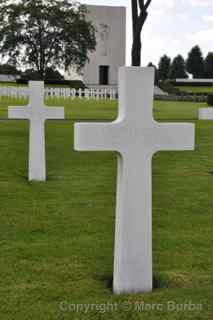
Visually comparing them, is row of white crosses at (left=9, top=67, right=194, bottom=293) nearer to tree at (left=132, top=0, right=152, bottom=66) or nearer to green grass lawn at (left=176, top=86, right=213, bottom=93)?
tree at (left=132, top=0, right=152, bottom=66)

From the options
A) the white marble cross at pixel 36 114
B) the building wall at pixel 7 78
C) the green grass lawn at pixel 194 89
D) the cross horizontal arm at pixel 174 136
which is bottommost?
the green grass lawn at pixel 194 89

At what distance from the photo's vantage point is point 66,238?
504 centimetres

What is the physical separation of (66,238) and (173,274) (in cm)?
118

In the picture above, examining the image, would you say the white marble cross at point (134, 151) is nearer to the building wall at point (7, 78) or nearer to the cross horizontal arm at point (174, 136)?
the cross horizontal arm at point (174, 136)

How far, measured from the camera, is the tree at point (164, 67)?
272 ft

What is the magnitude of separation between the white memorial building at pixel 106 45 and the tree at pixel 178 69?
2195 centimetres

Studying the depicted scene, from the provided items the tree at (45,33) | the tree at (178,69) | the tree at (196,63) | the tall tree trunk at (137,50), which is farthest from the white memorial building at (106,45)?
the tall tree trunk at (137,50)

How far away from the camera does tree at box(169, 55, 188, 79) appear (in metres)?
81.9

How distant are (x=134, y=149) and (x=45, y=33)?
49.5 m

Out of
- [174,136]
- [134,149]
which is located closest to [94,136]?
[134,149]

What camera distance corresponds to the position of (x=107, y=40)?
59250 mm

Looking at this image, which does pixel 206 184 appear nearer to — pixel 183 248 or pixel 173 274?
pixel 183 248

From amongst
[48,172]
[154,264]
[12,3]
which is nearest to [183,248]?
[154,264]

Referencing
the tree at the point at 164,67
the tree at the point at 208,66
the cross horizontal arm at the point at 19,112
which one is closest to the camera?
the cross horizontal arm at the point at 19,112
